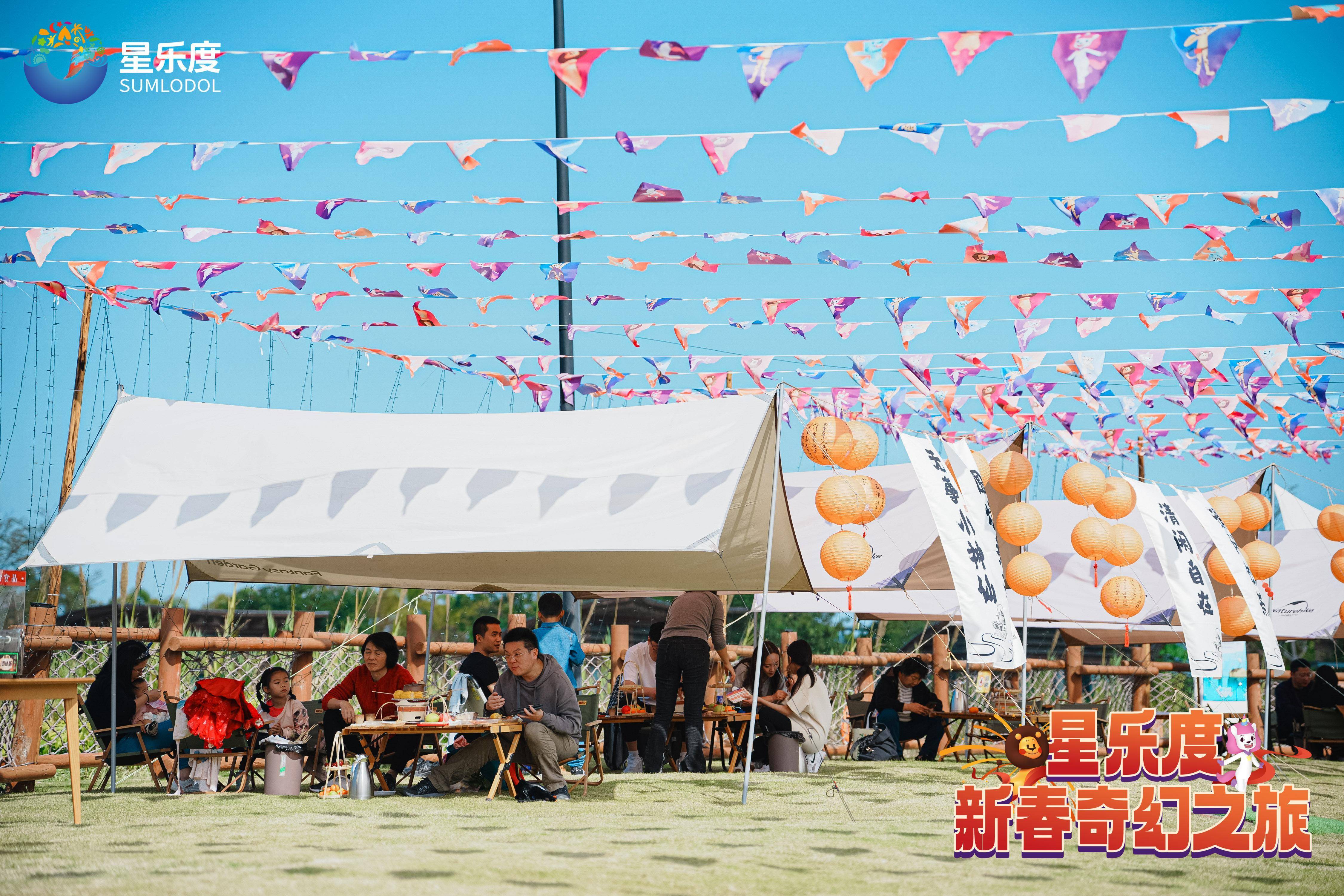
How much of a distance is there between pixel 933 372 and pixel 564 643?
154 inches

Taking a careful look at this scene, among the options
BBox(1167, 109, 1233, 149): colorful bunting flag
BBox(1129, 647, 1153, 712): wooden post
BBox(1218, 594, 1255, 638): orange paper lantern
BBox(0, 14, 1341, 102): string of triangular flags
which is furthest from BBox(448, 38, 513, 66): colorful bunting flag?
BBox(1129, 647, 1153, 712): wooden post

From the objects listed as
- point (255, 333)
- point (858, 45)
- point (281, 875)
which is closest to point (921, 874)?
point (281, 875)

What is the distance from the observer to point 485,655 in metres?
8.66

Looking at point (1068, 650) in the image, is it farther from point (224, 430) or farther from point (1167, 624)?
point (224, 430)

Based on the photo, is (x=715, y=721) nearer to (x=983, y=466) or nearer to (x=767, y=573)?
(x=983, y=466)

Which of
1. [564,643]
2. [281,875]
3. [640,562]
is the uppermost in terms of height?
[640,562]

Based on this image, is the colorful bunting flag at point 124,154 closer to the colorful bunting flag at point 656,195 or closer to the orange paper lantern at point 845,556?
the colorful bunting flag at point 656,195

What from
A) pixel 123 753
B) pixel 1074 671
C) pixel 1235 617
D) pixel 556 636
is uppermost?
pixel 1235 617

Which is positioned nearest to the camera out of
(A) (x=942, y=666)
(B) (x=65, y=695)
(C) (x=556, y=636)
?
(B) (x=65, y=695)

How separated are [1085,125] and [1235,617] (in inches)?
277

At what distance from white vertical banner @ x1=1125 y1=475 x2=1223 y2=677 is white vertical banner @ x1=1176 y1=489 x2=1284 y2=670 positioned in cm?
41

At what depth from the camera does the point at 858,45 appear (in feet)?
17.9

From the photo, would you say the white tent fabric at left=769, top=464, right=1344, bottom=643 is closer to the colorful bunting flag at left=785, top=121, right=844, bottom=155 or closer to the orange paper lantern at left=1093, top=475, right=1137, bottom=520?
the orange paper lantern at left=1093, top=475, right=1137, bottom=520

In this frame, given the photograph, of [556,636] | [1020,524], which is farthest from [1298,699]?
[556,636]
